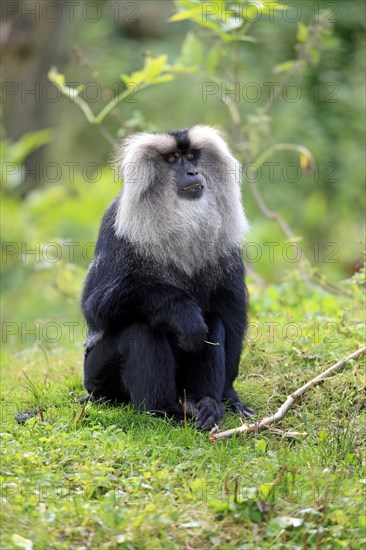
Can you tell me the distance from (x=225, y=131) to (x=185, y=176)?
587 cm

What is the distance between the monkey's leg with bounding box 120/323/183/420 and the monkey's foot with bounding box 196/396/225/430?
0.12m

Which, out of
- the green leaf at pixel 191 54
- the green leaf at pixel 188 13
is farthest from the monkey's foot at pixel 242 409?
the green leaf at pixel 191 54

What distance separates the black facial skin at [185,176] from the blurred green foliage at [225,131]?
300cm

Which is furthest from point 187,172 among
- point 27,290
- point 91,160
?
point 91,160

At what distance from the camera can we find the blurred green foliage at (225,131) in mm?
9602

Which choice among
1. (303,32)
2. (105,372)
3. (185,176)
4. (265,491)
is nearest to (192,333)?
(105,372)

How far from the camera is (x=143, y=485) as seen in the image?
4.05 metres

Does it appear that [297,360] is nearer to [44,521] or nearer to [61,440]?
[61,440]

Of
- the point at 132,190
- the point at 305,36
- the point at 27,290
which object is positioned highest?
the point at 305,36

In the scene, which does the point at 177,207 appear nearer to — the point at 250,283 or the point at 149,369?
the point at 149,369

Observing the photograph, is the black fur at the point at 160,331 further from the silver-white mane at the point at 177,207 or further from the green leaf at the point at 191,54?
the green leaf at the point at 191,54

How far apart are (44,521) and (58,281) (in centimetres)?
476

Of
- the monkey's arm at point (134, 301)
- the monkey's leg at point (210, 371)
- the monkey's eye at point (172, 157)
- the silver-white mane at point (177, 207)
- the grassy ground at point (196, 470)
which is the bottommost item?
the grassy ground at point (196, 470)

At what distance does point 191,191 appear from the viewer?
194 inches
